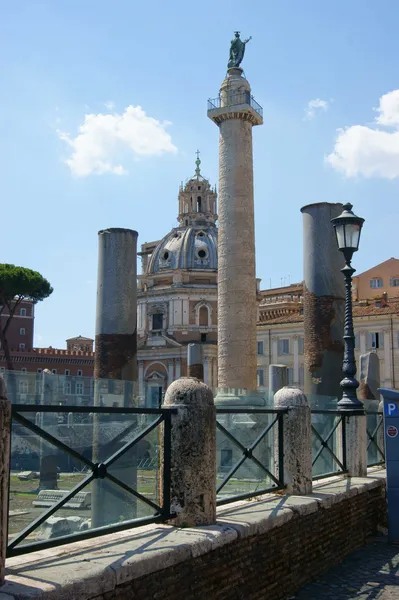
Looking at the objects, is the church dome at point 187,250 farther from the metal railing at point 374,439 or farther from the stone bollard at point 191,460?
the stone bollard at point 191,460

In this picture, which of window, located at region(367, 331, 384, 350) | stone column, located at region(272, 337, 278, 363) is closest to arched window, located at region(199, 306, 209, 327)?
stone column, located at region(272, 337, 278, 363)

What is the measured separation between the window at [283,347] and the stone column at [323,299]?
33716 millimetres

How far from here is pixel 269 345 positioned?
1886 inches

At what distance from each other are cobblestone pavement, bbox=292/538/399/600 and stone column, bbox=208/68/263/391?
51.9 feet

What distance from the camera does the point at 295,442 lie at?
20.2 ft

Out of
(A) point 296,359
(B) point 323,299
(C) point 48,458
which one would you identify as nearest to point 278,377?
(B) point 323,299

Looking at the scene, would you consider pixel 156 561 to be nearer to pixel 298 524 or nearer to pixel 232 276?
pixel 298 524

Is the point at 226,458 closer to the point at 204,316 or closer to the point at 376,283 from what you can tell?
the point at 376,283

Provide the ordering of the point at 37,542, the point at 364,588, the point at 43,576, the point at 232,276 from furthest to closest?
the point at 232,276 → the point at 364,588 → the point at 37,542 → the point at 43,576

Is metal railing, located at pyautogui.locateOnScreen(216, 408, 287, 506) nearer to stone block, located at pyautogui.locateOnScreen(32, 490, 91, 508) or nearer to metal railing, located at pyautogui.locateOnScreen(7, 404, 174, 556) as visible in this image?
metal railing, located at pyautogui.locateOnScreen(7, 404, 174, 556)

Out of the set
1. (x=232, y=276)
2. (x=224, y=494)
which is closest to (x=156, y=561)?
(x=224, y=494)

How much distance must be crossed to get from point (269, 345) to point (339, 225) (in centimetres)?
3955

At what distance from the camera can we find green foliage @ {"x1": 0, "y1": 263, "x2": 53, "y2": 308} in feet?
157

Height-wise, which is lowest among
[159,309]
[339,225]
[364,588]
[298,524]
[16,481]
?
[364,588]
